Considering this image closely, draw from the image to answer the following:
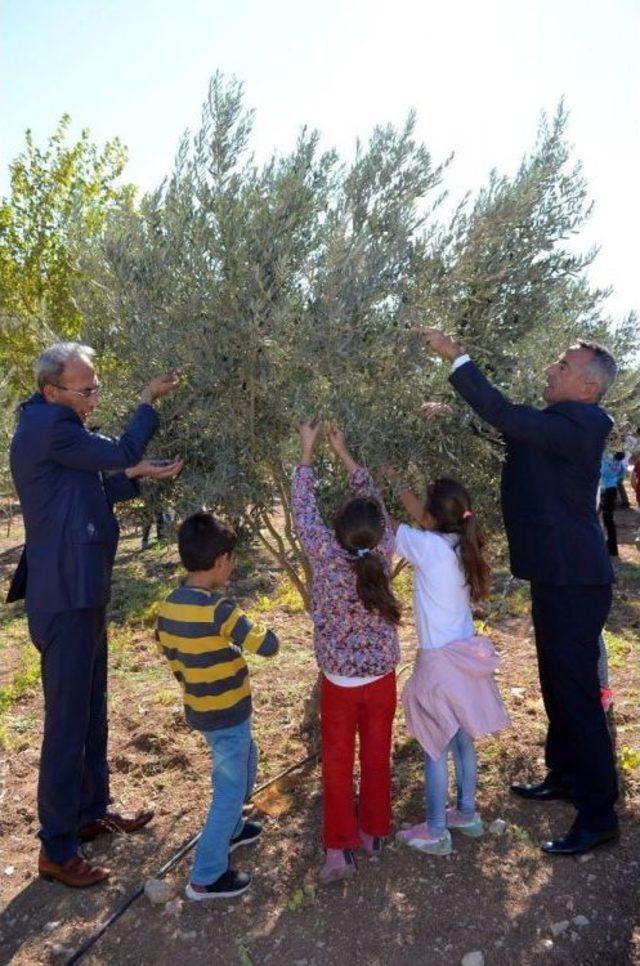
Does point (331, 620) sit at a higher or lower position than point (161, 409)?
lower

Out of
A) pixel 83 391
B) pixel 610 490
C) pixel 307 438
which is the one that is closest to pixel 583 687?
pixel 307 438

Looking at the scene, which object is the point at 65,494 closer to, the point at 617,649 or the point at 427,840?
the point at 427,840

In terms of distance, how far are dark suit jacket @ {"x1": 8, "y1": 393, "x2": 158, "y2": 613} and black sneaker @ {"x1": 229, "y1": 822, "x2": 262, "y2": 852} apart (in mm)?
1395

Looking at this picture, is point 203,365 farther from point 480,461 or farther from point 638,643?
point 638,643

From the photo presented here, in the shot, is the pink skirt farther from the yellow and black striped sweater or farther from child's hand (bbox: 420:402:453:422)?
child's hand (bbox: 420:402:453:422)

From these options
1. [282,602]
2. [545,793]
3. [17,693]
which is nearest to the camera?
[545,793]

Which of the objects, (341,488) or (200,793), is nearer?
(341,488)

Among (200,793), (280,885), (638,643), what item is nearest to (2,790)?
(200,793)

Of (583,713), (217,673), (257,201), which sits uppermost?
(257,201)

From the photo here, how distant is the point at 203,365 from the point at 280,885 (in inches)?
96.8

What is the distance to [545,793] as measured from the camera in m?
4.42

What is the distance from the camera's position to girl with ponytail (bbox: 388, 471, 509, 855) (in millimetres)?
3758

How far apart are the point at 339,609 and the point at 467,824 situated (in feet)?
4.50

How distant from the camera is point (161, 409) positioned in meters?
4.14
